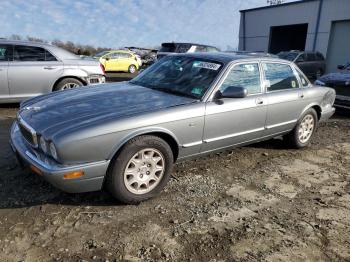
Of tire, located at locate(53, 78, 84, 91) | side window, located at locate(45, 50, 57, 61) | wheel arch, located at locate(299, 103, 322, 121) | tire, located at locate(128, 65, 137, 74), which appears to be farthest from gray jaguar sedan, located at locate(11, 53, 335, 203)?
tire, located at locate(128, 65, 137, 74)

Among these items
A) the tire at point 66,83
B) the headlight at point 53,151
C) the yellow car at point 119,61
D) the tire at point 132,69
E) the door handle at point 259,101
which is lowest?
the tire at point 132,69

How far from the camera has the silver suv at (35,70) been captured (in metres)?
7.41

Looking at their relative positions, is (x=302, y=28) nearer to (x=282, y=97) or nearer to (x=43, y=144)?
(x=282, y=97)

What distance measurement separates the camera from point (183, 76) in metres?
4.62

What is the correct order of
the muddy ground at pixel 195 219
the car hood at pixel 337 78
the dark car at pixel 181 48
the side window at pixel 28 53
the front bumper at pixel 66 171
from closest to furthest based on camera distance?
1. the muddy ground at pixel 195 219
2. the front bumper at pixel 66 171
3. the side window at pixel 28 53
4. the car hood at pixel 337 78
5. the dark car at pixel 181 48

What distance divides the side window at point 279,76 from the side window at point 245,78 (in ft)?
0.72

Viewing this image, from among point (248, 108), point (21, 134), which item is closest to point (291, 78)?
point (248, 108)

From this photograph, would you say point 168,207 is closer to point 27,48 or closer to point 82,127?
point 82,127

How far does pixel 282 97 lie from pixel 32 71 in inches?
207

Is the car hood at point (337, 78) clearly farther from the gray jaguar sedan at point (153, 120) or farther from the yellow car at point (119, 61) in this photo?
the yellow car at point (119, 61)

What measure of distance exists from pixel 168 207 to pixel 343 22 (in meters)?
21.7

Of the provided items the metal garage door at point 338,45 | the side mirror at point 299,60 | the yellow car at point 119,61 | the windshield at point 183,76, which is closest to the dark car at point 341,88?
the windshield at point 183,76

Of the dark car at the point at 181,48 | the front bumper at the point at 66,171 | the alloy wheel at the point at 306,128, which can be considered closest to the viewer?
the front bumper at the point at 66,171

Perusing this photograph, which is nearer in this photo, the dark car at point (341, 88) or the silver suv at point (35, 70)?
the silver suv at point (35, 70)
